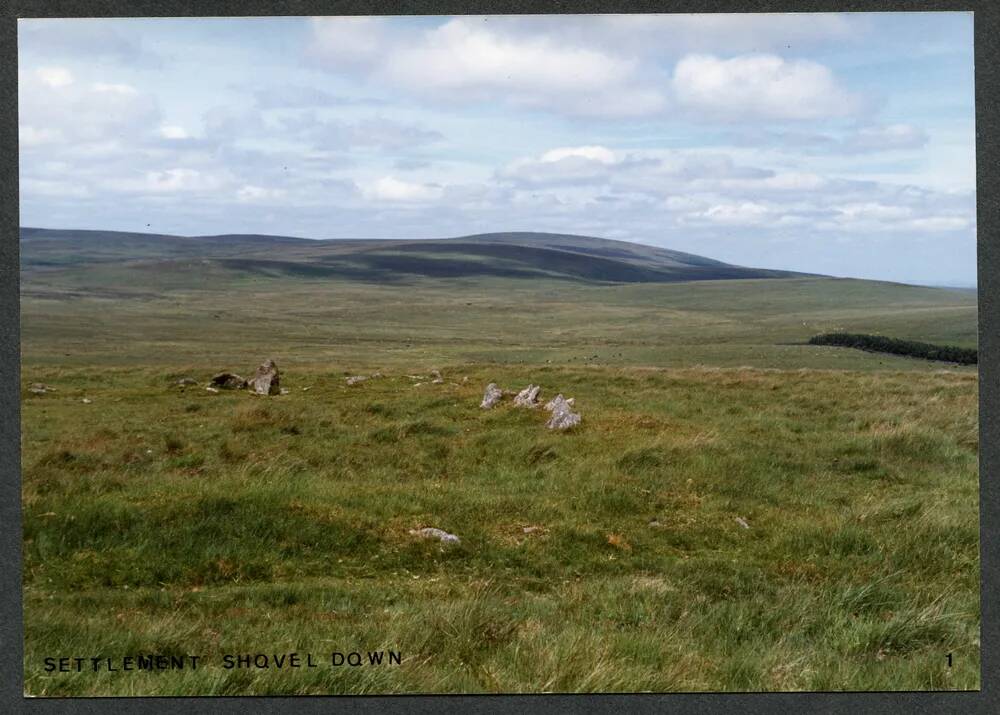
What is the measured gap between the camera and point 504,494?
23.2 feet

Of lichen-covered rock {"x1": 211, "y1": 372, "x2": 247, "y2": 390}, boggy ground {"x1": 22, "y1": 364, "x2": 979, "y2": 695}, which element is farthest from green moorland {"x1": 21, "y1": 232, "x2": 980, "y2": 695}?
lichen-covered rock {"x1": 211, "y1": 372, "x2": 247, "y2": 390}

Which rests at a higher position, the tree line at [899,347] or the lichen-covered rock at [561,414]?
the tree line at [899,347]

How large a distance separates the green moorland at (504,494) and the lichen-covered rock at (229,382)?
0.13 m

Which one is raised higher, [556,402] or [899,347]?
[899,347]

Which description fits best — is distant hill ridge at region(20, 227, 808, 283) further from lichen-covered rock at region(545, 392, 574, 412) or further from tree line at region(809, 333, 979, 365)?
lichen-covered rock at region(545, 392, 574, 412)

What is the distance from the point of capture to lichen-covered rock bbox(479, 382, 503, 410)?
8.45 metres

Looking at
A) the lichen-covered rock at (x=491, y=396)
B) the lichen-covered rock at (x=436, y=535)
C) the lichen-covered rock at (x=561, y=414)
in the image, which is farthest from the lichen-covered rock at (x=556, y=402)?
the lichen-covered rock at (x=436, y=535)

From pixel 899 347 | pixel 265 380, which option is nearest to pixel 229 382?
pixel 265 380

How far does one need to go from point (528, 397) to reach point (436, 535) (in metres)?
2.29

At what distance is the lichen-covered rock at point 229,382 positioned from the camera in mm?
8133

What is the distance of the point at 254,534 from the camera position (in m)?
6.46

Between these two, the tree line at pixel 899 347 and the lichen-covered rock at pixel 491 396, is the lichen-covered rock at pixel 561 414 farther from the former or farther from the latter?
the tree line at pixel 899 347

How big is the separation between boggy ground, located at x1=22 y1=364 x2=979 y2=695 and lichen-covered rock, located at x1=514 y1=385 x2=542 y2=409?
0.17 meters

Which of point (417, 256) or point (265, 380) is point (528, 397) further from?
point (265, 380)
